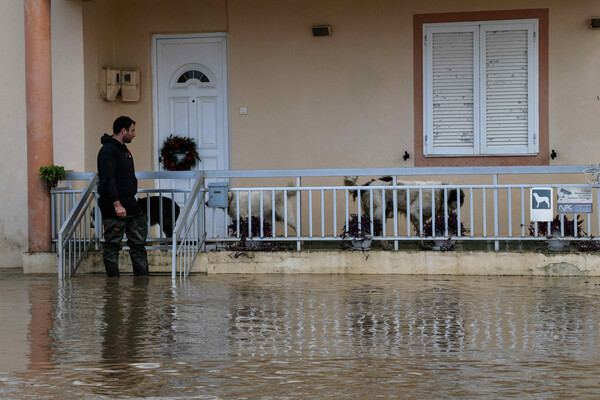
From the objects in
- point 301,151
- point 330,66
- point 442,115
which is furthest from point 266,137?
point 442,115

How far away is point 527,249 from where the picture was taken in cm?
1065

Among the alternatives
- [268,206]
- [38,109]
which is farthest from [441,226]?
[38,109]

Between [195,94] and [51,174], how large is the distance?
305 centimetres

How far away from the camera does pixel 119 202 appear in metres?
9.73

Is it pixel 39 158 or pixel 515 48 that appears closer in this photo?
pixel 39 158

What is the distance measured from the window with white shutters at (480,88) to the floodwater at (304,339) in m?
3.14

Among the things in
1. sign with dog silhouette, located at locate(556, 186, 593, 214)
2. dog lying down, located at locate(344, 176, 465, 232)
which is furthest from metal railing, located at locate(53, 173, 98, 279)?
sign with dog silhouette, located at locate(556, 186, 593, 214)

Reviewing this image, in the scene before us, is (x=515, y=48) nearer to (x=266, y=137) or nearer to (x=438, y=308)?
(x=266, y=137)

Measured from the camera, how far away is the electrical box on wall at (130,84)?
1268 centimetres

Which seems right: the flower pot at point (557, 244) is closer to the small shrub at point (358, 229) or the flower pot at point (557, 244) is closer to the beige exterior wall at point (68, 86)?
the small shrub at point (358, 229)

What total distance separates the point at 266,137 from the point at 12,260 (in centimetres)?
371

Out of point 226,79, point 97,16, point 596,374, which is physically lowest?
point 596,374

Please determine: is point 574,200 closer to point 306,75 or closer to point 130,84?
point 306,75

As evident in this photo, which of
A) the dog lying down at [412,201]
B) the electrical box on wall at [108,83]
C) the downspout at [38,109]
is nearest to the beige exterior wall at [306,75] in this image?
the electrical box on wall at [108,83]
